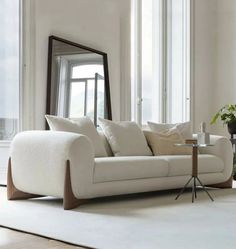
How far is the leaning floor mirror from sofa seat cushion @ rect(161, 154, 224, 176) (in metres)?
1.41

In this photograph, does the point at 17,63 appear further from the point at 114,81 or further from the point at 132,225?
the point at 132,225

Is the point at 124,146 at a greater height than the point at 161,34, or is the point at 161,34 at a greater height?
the point at 161,34

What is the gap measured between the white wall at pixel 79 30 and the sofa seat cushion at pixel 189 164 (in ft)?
4.83

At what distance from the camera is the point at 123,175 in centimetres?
409

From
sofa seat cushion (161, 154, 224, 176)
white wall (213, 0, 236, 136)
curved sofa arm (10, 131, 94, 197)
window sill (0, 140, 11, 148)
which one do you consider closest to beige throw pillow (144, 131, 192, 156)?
sofa seat cushion (161, 154, 224, 176)

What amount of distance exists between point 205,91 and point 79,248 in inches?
227

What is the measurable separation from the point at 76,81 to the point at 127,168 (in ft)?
5.71

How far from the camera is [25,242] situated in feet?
8.85

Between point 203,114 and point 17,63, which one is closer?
point 17,63

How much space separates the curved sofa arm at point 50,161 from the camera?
373 centimetres

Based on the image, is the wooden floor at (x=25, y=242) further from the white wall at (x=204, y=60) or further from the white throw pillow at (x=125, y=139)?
the white wall at (x=204, y=60)

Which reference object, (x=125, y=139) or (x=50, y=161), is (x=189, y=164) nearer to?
(x=125, y=139)

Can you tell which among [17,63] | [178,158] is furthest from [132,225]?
[17,63]

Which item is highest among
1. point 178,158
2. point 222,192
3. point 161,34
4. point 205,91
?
point 161,34
